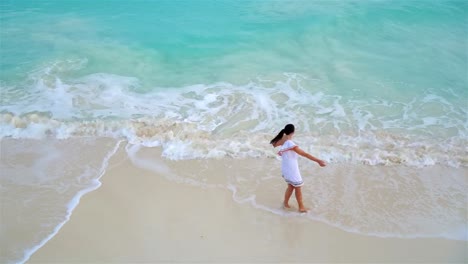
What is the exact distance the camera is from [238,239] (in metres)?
4.97

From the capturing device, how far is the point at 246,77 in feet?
32.2

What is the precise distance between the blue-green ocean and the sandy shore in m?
1.12

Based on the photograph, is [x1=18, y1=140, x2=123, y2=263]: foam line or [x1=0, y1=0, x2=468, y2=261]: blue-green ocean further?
[x1=0, y1=0, x2=468, y2=261]: blue-green ocean

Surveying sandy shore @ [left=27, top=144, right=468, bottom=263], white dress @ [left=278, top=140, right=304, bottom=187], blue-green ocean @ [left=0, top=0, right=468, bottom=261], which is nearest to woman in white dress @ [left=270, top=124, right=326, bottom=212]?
white dress @ [left=278, top=140, right=304, bottom=187]

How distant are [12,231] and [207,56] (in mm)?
7028

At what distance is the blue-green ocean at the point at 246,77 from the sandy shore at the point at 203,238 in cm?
112

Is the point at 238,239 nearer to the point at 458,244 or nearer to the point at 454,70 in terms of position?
the point at 458,244

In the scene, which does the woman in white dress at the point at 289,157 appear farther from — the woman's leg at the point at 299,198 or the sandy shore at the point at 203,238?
the sandy shore at the point at 203,238

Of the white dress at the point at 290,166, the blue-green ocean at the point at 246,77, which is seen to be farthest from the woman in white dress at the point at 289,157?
the blue-green ocean at the point at 246,77

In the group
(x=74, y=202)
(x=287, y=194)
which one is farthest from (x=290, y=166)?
(x=74, y=202)

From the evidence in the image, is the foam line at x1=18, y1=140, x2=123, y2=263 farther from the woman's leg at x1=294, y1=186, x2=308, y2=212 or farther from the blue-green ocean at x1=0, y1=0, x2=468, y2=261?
the woman's leg at x1=294, y1=186, x2=308, y2=212

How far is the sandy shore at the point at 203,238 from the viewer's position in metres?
4.73

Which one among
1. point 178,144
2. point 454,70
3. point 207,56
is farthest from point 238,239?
point 454,70

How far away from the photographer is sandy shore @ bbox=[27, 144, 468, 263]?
Answer: 186 inches
